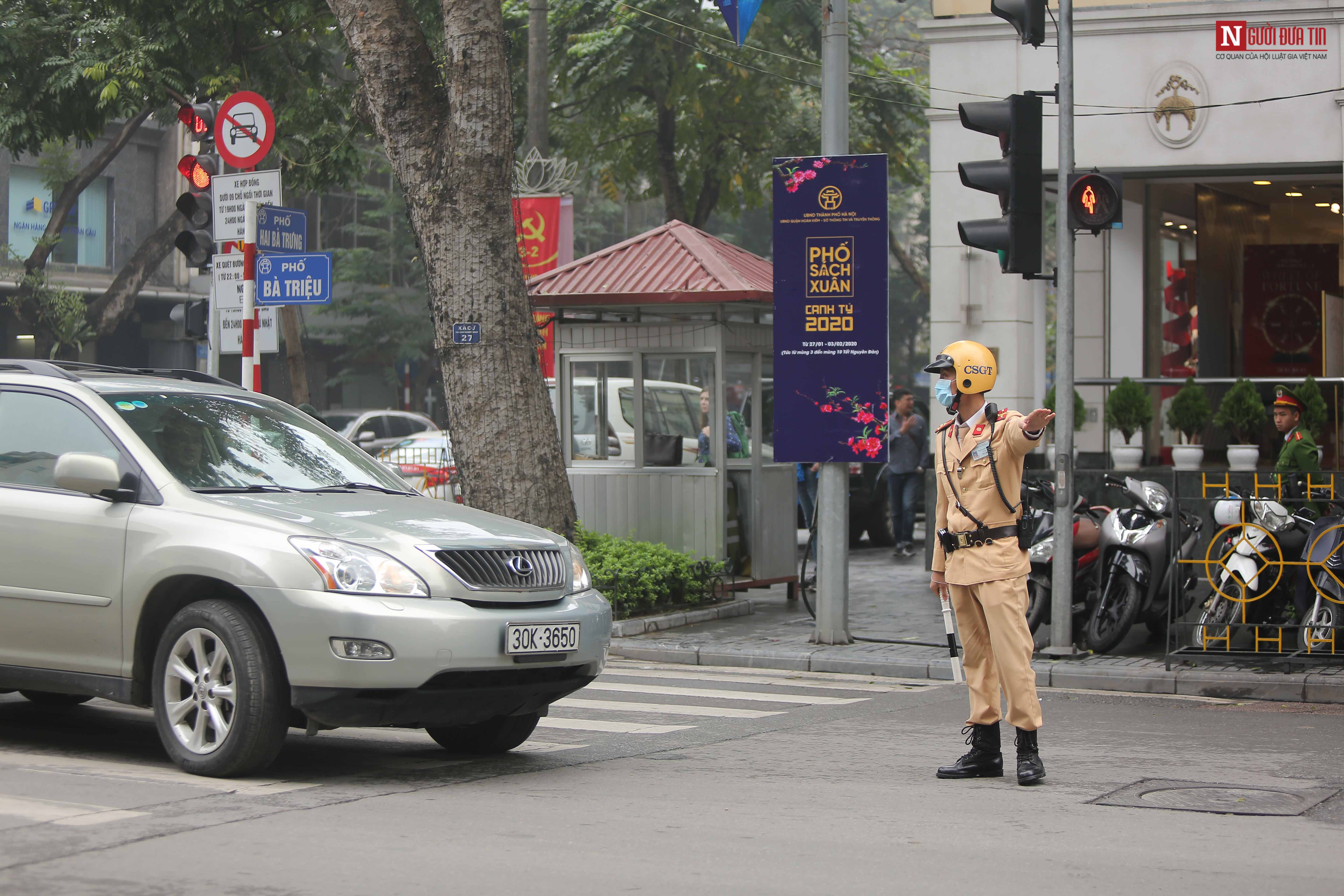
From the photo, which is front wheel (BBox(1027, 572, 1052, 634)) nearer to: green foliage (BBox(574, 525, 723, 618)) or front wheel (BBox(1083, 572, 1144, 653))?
front wheel (BBox(1083, 572, 1144, 653))

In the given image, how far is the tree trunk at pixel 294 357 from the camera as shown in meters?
20.8

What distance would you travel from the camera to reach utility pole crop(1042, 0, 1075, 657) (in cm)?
1059

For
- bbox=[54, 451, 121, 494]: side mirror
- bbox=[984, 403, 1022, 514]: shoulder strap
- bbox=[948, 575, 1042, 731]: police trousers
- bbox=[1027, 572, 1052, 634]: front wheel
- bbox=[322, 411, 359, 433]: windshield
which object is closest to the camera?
bbox=[54, 451, 121, 494]: side mirror

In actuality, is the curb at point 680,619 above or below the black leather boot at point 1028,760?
below

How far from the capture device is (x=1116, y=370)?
15906mm

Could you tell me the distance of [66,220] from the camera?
1361 inches

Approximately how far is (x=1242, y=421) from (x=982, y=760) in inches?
307

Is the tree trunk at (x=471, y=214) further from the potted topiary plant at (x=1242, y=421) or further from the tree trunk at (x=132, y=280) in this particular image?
the tree trunk at (x=132, y=280)

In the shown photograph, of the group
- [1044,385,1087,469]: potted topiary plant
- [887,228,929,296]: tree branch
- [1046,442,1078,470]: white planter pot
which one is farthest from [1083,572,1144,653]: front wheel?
[887,228,929,296]: tree branch

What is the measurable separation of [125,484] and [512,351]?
5765mm

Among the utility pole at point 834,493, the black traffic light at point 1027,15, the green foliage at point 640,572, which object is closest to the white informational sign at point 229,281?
the green foliage at point 640,572

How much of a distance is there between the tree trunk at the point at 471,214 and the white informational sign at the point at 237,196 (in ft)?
4.13

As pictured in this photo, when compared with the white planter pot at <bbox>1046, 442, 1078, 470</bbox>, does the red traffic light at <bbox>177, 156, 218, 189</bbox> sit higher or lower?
higher

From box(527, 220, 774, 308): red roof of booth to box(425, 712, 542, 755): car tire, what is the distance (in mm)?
6160
